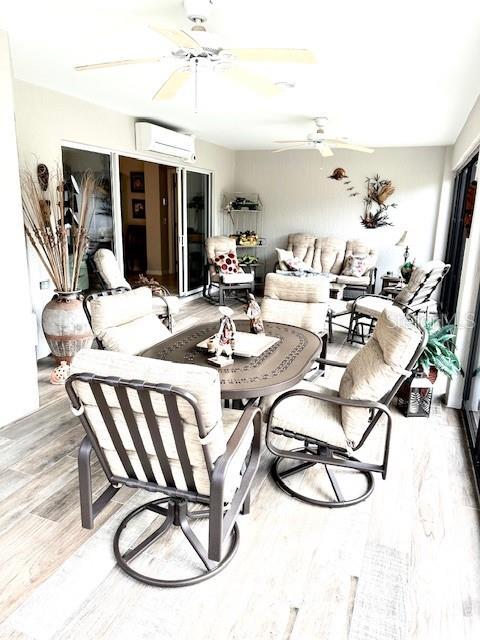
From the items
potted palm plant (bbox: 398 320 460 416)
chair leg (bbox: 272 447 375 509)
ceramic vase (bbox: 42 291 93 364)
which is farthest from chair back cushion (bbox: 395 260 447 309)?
ceramic vase (bbox: 42 291 93 364)

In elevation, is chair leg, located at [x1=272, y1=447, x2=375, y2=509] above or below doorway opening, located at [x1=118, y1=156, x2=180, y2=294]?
below

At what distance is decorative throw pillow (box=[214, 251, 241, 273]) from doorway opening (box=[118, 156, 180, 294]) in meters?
1.14

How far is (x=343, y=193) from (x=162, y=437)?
281 inches

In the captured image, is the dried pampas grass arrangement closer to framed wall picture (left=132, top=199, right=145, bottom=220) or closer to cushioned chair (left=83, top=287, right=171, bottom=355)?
cushioned chair (left=83, top=287, right=171, bottom=355)

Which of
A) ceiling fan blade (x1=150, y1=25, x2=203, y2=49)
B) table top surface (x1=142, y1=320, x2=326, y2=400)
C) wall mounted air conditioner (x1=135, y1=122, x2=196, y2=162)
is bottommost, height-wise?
table top surface (x1=142, y1=320, x2=326, y2=400)

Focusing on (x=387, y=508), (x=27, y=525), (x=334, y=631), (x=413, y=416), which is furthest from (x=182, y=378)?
(x=413, y=416)

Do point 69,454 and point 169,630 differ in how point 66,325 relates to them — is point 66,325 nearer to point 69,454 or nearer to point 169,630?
point 69,454

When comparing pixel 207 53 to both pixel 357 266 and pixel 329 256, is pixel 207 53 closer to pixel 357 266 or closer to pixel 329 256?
pixel 357 266

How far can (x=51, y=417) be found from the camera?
321 centimetres

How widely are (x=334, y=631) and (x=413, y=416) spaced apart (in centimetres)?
201

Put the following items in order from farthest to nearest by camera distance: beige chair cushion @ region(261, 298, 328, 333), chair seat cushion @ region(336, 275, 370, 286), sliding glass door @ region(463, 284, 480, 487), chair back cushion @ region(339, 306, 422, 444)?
chair seat cushion @ region(336, 275, 370, 286) < beige chair cushion @ region(261, 298, 328, 333) < sliding glass door @ region(463, 284, 480, 487) < chair back cushion @ region(339, 306, 422, 444)

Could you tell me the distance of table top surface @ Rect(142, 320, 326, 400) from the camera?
2117 millimetres

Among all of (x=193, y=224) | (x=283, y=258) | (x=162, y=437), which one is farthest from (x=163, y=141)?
(x=162, y=437)

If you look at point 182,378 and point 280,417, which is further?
point 280,417
